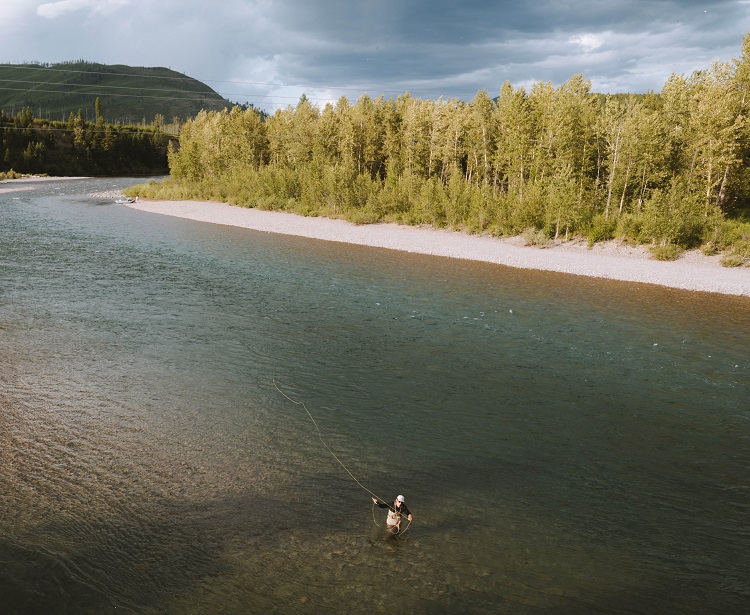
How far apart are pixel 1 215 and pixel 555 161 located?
62.2 meters

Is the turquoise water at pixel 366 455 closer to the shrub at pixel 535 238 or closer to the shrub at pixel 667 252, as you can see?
the shrub at pixel 667 252

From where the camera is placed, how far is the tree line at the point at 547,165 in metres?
44.0

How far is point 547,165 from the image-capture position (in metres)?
53.7

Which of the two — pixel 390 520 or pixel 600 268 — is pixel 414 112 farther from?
pixel 390 520

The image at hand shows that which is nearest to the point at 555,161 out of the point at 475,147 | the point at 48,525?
the point at 475,147

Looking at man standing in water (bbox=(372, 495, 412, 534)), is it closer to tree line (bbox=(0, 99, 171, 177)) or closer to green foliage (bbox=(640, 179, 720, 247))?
green foliage (bbox=(640, 179, 720, 247))

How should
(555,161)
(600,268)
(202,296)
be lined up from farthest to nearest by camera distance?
(555,161), (600,268), (202,296)

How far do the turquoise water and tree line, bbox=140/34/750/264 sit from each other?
1999cm

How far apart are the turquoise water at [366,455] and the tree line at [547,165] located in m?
20.0

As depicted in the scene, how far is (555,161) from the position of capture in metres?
51.2

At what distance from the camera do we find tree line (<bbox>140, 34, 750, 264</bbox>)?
4403cm

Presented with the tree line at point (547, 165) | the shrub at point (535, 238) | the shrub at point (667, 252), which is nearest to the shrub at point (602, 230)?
the tree line at point (547, 165)

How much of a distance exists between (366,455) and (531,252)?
116 ft

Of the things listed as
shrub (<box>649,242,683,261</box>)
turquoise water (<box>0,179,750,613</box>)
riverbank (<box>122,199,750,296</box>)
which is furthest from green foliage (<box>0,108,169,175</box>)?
shrub (<box>649,242,683,261</box>)
